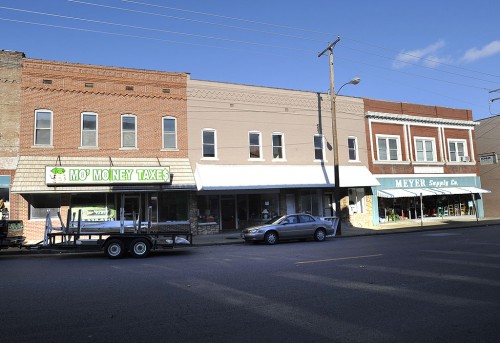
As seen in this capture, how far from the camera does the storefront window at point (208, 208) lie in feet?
73.4

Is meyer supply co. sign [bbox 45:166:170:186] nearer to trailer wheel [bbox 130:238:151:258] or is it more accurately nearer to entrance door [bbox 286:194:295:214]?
trailer wheel [bbox 130:238:151:258]

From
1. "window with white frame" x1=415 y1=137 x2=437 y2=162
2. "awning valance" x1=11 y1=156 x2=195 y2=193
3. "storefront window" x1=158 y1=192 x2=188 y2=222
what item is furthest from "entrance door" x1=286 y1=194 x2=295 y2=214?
"window with white frame" x1=415 y1=137 x2=437 y2=162

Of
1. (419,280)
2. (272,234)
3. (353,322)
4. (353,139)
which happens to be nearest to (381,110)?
(353,139)

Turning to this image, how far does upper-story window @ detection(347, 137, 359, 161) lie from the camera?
26.7 m

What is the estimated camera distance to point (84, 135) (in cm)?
2011

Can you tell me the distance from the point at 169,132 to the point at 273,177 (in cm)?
630

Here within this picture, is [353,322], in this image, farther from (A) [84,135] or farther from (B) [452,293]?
(A) [84,135]

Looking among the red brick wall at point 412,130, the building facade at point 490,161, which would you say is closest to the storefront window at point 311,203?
the red brick wall at point 412,130

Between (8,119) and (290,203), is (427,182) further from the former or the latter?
(8,119)

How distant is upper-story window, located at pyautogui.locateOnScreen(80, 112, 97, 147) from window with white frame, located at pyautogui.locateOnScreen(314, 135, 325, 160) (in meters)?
13.1

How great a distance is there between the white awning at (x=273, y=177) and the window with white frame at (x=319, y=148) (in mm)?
682

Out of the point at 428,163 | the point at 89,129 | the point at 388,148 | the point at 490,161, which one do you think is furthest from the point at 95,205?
the point at 490,161

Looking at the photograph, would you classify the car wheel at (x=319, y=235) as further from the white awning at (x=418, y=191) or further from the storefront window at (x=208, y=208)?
the white awning at (x=418, y=191)

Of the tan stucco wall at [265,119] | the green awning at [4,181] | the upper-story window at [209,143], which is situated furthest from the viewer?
the tan stucco wall at [265,119]
